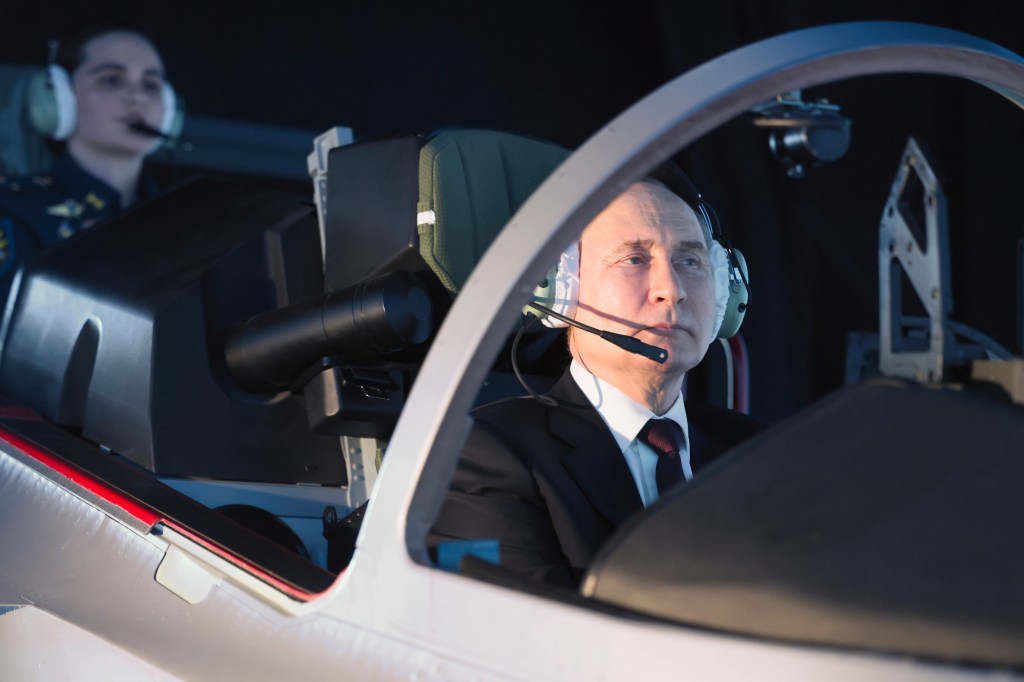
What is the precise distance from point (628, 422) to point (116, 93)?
196 cm

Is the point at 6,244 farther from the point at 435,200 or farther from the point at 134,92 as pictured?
the point at 435,200

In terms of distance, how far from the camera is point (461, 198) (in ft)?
4.53

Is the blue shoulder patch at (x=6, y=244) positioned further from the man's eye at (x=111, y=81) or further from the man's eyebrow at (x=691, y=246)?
the man's eyebrow at (x=691, y=246)

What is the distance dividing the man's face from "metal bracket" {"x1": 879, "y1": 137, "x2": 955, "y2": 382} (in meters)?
0.20

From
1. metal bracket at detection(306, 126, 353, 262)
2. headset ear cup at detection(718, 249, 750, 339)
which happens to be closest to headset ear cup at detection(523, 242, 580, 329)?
headset ear cup at detection(718, 249, 750, 339)

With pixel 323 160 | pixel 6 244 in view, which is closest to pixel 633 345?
pixel 323 160

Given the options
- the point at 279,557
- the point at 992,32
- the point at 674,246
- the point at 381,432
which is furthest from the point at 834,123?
the point at 992,32

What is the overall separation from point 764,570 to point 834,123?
4.50 feet

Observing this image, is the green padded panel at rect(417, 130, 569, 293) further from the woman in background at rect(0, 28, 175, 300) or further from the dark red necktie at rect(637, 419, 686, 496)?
the woman in background at rect(0, 28, 175, 300)

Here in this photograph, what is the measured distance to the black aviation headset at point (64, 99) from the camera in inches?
106

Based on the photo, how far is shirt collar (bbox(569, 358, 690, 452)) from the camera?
121 centimetres

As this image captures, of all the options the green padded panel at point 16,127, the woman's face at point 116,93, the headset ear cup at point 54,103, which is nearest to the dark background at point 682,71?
the green padded panel at point 16,127

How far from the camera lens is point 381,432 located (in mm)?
1544

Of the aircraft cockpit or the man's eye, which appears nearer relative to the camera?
the aircraft cockpit
